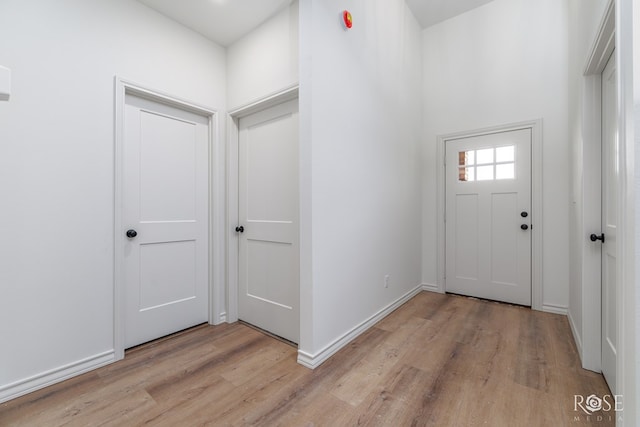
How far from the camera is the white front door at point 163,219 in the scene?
2.12 metres

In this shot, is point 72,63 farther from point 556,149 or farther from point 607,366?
point 556,149

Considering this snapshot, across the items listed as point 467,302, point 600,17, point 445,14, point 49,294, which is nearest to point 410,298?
point 467,302

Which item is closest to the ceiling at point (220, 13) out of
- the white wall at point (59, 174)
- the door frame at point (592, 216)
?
the white wall at point (59, 174)

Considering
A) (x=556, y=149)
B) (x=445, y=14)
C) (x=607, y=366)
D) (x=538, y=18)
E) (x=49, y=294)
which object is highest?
(x=445, y=14)

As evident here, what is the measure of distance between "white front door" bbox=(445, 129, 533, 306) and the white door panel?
131cm

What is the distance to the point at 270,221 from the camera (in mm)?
2416

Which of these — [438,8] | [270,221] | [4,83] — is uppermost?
[438,8]

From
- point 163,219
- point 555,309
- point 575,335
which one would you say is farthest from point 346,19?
point 555,309

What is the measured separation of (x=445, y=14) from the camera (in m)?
3.38

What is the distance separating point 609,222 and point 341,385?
1835 millimetres

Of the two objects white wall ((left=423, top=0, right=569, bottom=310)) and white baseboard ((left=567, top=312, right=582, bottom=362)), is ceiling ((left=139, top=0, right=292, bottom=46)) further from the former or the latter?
white baseboard ((left=567, top=312, right=582, bottom=362))

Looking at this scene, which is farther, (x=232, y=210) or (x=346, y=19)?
(x=232, y=210)

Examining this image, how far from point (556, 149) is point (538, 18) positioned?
4.54 feet

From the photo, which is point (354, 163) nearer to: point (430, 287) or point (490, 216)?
point (490, 216)
